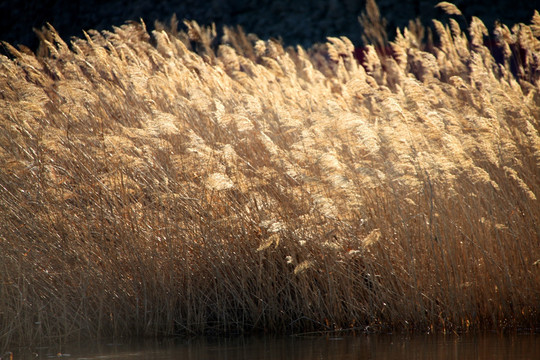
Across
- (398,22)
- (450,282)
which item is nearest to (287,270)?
(450,282)

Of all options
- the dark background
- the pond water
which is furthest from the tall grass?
the dark background

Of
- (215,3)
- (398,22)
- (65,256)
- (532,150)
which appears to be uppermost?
(215,3)

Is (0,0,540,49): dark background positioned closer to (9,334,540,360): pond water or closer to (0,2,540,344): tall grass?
(0,2,540,344): tall grass

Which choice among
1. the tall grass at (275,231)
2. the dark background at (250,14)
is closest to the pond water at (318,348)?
the tall grass at (275,231)

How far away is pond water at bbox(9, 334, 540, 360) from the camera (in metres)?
3.10

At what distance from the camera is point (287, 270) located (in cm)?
378

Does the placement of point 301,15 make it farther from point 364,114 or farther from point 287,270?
point 287,270

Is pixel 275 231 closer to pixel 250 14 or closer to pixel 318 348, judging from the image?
pixel 318 348

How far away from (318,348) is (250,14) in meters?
10.3

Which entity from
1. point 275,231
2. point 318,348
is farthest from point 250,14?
point 318,348

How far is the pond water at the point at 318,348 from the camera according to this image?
3102 mm

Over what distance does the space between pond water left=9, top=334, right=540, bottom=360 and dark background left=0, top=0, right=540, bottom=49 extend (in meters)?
9.02

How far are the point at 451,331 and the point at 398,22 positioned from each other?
9.09 metres

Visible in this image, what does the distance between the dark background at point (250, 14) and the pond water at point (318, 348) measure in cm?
902
